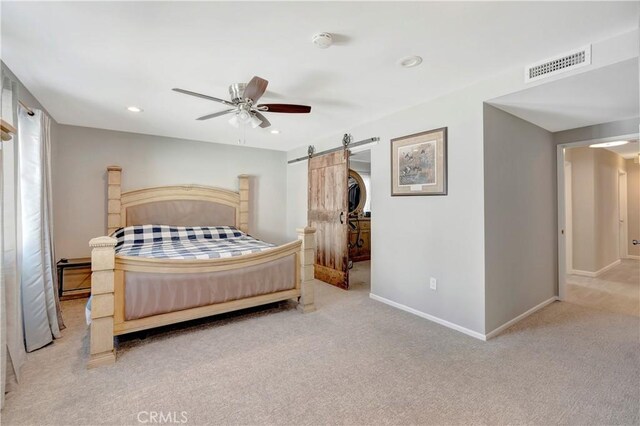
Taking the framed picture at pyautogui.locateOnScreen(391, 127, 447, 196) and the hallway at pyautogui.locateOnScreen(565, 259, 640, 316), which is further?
the hallway at pyautogui.locateOnScreen(565, 259, 640, 316)

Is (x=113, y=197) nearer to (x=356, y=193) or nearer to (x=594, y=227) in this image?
(x=356, y=193)

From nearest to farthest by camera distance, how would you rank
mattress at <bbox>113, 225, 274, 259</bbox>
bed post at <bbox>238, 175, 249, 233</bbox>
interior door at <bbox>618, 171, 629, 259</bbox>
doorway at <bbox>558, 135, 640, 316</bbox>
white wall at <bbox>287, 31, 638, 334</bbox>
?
white wall at <bbox>287, 31, 638, 334</bbox>
mattress at <bbox>113, 225, 274, 259</bbox>
doorway at <bbox>558, 135, 640, 316</bbox>
bed post at <bbox>238, 175, 249, 233</bbox>
interior door at <bbox>618, 171, 629, 259</bbox>

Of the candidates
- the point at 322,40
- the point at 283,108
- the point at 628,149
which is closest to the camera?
the point at 322,40

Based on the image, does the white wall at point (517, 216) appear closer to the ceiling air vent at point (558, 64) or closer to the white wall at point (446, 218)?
the white wall at point (446, 218)

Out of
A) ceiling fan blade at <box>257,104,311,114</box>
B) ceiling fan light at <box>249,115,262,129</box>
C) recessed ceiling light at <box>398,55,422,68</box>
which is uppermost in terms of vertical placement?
recessed ceiling light at <box>398,55,422,68</box>

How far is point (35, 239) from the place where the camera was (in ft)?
7.98

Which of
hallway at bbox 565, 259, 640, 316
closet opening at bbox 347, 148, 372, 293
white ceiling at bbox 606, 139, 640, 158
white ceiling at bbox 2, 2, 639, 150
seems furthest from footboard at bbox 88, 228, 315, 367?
white ceiling at bbox 606, 139, 640, 158

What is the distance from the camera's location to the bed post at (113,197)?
4.11 m

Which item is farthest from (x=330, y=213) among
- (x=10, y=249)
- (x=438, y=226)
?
(x=10, y=249)

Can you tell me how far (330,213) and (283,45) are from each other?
2690 millimetres

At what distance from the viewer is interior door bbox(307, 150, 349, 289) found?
4156 mm

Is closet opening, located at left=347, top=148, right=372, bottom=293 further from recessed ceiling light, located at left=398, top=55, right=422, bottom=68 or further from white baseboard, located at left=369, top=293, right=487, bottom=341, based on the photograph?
recessed ceiling light, located at left=398, top=55, right=422, bottom=68

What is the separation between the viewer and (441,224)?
2.93 meters
